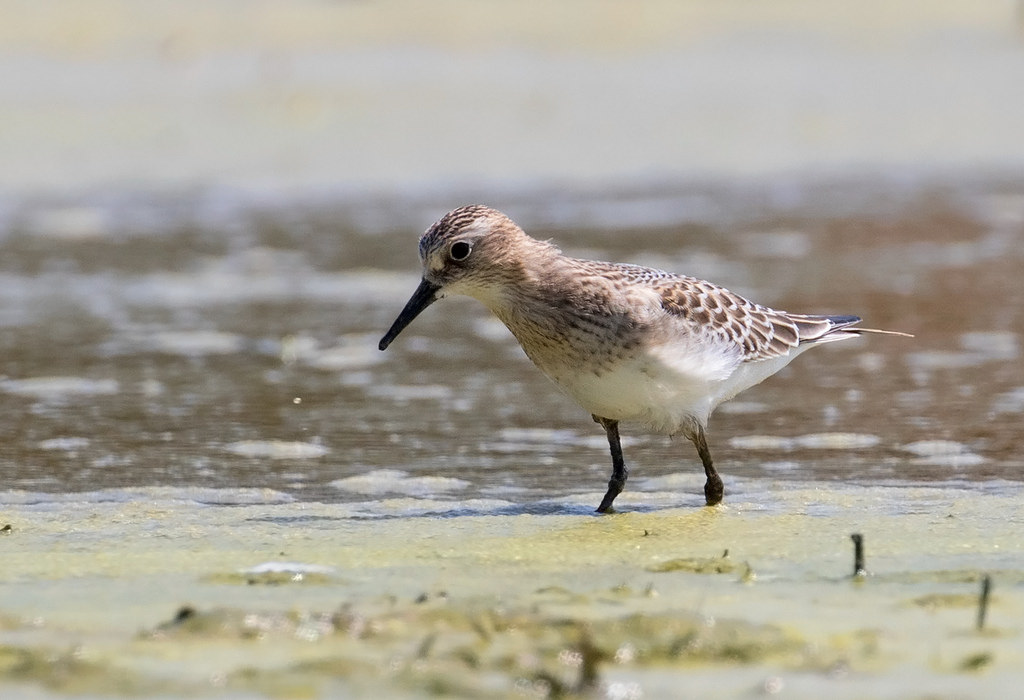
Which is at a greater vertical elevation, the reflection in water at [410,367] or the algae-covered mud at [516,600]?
the reflection in water at [410,367]

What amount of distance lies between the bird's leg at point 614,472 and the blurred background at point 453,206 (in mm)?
317

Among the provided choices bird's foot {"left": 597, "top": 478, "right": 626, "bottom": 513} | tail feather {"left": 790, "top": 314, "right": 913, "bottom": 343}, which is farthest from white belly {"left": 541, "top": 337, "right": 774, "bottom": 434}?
tail feather {"left": 790, "top": 314, "right": 913, "bottom": 343}

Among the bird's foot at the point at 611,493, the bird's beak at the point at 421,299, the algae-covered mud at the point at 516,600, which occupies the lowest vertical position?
the algae-covered mud at the point at 516,600

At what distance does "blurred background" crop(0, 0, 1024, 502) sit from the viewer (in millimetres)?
6516

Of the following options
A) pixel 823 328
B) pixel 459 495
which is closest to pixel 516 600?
pixel 459 495

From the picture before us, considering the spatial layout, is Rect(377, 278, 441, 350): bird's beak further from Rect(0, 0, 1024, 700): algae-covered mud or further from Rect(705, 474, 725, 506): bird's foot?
Rect(705, 474, 725, 506): bird's foot

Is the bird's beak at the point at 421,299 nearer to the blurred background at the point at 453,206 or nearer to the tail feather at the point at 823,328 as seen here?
the blurred background at the point at 453,206

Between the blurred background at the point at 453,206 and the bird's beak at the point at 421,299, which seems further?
the blurred background at the point at 453,206

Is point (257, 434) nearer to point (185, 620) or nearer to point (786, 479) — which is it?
point (786, 479)

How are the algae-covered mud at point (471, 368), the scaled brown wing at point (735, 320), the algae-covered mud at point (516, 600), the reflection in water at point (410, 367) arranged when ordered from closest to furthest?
the algae-covered mud at point (516, 600), the algae-covered mud at point (471, 368), the scaled brown wing at point (735, 320), the reflection in water at point (410, 367)

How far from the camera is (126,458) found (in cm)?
620

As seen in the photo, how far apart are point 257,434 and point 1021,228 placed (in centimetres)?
708

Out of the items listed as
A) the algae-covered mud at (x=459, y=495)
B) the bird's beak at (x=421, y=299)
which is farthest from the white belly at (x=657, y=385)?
the bird's beak at (x=421, y=299)

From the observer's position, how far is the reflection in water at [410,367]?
6.07 metres
